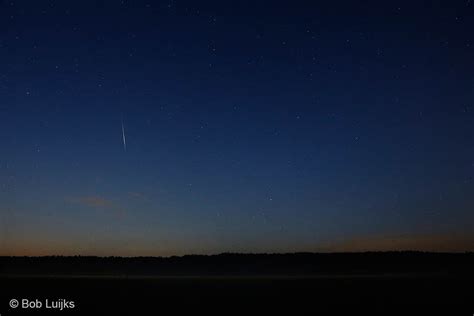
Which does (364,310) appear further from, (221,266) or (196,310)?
(221,266)

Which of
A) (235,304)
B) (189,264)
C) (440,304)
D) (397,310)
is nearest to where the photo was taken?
(397,310)

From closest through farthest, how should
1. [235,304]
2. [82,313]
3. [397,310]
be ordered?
1. [82,313]
2. [397,310]
3. [235,304]

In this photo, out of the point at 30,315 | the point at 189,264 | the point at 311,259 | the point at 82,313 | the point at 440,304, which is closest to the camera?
the point at 30,315

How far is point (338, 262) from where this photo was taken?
9219 cm

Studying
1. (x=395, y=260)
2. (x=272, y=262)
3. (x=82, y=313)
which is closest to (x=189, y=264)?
(x=272, y=262)

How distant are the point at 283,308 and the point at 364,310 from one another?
2.51m

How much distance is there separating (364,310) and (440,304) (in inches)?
108

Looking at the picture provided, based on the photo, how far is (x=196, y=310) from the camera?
1521 centimetres

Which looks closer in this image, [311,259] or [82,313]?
[82,313]

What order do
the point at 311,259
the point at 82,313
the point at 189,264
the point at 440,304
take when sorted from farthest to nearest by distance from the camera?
the point at 311,259 → the point at 189,264 → the point at 440,304 → the point at 82,313

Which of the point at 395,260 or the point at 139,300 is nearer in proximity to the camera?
the point at 139,300

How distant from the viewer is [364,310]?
15.5m

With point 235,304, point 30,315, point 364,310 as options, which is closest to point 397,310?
point 364,310

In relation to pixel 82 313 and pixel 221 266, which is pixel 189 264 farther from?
pixel 82 313
